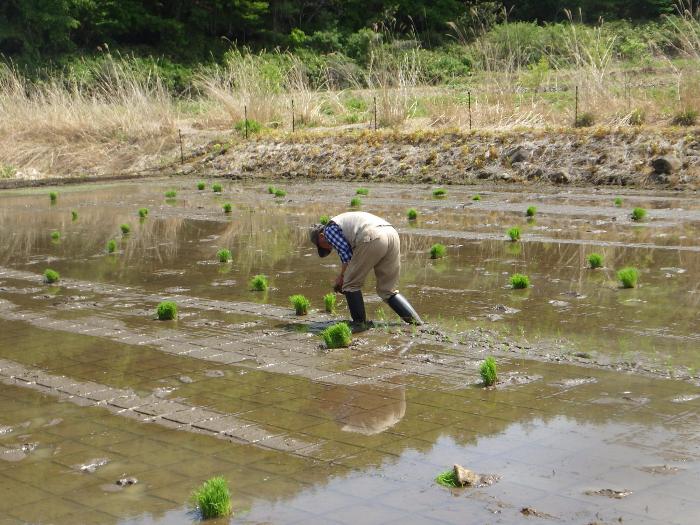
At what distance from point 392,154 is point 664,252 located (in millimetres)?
12950

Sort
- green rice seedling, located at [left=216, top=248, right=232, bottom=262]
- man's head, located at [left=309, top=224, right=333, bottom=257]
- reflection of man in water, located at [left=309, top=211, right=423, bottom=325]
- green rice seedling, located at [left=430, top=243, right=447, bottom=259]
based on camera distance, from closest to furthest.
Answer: reflection of man in water, located at [left=309, top=211, right=423, bottom=325], man's head, located at [left=309, top=224, right=333, bottom=257], green rice seedling, located at [left=430, top=243, right=447, bottom=259], green rice seedling, located at [left=216, top=248, right=232, bottom=262]

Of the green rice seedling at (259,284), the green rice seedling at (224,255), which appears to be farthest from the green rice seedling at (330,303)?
the green rice seedling at (224,255)

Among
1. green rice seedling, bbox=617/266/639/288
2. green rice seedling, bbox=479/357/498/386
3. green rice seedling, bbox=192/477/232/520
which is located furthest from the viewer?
green rice seedling, bbox=617/266/639/288

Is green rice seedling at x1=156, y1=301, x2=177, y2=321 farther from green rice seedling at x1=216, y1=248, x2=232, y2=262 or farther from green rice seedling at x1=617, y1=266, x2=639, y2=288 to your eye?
green rice seedling at x1=617, y1=266, x2=639, y2=288

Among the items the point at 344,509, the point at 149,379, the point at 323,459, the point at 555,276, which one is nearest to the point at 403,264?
the point at 555,276

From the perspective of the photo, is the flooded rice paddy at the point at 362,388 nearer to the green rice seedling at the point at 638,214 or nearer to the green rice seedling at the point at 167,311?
the green rice seedling at the point at 167,311

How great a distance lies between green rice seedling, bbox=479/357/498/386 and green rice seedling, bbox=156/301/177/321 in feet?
13.5

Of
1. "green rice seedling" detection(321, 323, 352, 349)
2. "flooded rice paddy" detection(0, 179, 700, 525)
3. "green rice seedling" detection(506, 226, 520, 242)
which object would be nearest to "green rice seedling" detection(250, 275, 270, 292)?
"flooded rice paddy" detection(0, 179, 700, 525)

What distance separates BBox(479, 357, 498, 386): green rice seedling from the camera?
7.70m

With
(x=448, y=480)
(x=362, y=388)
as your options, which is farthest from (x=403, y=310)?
(x=448, y=480)

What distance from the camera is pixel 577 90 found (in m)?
24.3

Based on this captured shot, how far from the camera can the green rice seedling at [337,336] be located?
914 cm

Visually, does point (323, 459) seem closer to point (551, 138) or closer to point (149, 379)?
point (149, 379)

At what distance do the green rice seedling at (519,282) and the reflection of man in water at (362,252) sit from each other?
1.94 metres
